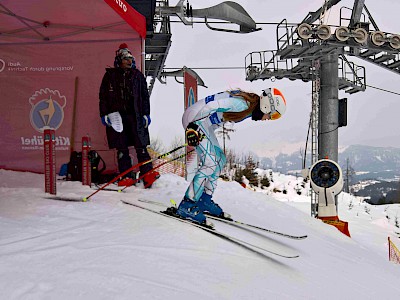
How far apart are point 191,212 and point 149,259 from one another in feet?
4.69

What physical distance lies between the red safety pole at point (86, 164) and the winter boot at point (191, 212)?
2528 millimetres

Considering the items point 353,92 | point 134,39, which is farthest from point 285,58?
point 134,39

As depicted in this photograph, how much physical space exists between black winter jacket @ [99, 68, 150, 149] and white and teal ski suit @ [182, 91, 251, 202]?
102 inches

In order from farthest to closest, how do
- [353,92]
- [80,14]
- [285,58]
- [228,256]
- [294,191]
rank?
[294,191] → [353,92] → [285,58] → [80,14] → [228,256]

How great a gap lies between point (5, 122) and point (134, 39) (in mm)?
3133

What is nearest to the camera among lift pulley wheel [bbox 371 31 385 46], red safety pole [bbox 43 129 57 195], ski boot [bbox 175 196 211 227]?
ski boot [bbox 175 196 211 227]

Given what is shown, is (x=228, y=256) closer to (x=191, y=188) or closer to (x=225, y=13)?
(x=191, y=188)

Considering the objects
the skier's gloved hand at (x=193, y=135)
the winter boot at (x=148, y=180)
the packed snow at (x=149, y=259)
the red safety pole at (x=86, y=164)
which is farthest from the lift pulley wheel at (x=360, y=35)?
the skier's gloved hand at (x=193, y=135)

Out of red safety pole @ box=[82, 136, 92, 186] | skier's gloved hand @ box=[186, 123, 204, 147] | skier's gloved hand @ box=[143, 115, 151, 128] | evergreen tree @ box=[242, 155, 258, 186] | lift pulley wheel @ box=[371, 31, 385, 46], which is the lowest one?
evergreen tree @ box=[242, 155, 258, 186]

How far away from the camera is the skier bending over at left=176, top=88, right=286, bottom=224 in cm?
441

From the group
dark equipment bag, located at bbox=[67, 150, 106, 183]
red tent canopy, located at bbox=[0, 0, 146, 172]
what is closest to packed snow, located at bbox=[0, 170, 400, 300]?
dark equipment bag, located at bbox=[67, 150, 106, 183]

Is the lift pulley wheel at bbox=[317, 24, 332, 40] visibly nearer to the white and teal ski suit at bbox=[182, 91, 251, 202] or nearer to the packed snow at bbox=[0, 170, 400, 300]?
the packed snow at bbox=[0, 170, 400, 300]

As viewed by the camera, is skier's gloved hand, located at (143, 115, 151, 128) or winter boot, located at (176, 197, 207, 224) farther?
skier's gloved hand, located at (143, 115, 151, 128)

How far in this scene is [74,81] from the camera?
7.86 meters
